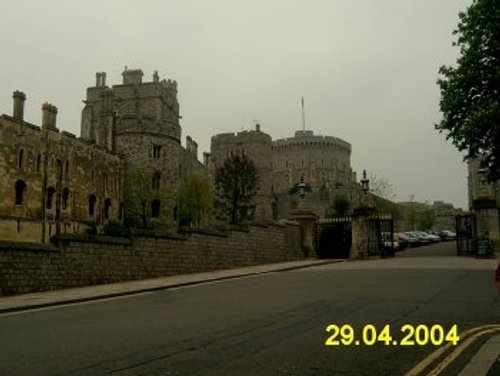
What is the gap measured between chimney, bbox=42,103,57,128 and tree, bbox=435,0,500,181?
32.8m

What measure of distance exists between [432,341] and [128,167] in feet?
184

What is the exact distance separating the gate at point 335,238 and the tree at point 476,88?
38.8ft

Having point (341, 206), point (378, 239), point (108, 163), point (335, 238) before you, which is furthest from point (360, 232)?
point (341, 206)

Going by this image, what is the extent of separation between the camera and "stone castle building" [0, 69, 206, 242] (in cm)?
4400

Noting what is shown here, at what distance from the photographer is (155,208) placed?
203ft

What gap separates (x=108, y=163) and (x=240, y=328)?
49.8 m

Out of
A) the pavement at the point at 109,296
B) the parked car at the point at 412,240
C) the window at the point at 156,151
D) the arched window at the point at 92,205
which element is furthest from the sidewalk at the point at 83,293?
the window at the point at 156,151

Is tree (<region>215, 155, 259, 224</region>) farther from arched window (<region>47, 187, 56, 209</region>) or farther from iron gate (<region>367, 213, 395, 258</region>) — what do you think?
iron gate (<region>367, 213, 395, 258</region>)

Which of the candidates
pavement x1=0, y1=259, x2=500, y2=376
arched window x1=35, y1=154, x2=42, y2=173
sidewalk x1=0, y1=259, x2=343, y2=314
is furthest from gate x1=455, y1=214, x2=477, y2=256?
arched window x1=35, y1=154, x2=42, y2=173

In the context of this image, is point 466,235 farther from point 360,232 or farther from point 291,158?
point 291,158

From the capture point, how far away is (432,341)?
336 inches

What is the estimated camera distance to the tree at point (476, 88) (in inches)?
945

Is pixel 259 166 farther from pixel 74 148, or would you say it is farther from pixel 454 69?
pixel 454 69

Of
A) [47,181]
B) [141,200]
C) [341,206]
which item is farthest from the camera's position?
[341,206]
